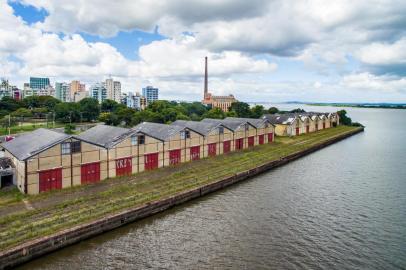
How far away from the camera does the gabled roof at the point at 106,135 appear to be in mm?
34219

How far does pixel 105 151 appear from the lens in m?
32.9

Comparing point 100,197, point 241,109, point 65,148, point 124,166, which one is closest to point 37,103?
point 241,109

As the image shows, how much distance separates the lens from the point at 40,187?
2788 cm

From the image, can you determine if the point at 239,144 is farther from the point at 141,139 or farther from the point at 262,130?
the point at 141,139

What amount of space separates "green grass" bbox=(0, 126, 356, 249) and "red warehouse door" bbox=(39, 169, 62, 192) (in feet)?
3.09

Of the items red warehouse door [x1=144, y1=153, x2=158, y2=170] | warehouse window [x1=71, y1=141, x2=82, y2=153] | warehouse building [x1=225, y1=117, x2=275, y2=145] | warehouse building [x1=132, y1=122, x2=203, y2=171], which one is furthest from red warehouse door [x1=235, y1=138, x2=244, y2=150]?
warehouse window [x1=71, y1=141, x2=82, y2=153]

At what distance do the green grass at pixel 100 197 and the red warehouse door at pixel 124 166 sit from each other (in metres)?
1.11

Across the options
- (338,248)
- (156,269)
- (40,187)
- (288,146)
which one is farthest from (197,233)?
(288,146)

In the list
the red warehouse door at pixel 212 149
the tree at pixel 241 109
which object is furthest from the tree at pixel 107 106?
the red warehouse door at pixel 212 149

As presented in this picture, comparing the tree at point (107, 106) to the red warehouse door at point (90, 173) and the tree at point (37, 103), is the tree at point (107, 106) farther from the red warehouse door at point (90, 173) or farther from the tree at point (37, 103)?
the red warehouse door at point (90, 173)

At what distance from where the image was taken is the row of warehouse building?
28.2 metres

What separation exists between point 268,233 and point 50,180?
19.5 meters

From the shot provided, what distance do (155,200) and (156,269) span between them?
907 cm

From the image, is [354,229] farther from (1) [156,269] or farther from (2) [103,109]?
(2) [103,109]
